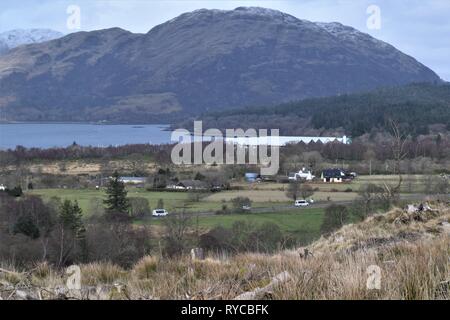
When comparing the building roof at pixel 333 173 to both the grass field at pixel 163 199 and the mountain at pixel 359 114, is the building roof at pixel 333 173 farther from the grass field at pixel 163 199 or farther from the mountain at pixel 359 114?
the mountain at pixel 359 114

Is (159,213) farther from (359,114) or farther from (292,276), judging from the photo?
(359,114)

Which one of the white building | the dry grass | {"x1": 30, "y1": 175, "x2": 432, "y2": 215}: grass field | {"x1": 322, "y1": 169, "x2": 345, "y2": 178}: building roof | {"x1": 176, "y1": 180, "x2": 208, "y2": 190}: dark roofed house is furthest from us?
{"x1": 322, "y1": 169, "x2": 345, "y2": 178}: building roof

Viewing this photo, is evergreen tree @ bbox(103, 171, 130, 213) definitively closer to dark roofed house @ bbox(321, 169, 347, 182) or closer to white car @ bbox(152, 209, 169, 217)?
white car @ bbox(152, 209, 169, 217)

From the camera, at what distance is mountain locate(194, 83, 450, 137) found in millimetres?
126750

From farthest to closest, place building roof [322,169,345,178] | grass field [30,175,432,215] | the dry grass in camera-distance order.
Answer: building roof [322,169,345,178]
grass field [30,175,432,215]
the dry grass

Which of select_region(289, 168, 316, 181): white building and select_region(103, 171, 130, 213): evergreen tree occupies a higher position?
select_region(289, 168, 316, 181): white building

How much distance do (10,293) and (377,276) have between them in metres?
2.72

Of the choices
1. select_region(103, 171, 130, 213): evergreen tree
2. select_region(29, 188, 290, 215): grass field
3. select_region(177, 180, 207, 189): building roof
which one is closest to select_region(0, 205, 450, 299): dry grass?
select_region(29, 188, 290, 215): grass field

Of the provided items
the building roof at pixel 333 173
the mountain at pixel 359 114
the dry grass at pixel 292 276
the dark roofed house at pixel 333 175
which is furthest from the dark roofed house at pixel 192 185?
the mountain at pixel 359 114

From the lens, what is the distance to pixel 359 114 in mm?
141500

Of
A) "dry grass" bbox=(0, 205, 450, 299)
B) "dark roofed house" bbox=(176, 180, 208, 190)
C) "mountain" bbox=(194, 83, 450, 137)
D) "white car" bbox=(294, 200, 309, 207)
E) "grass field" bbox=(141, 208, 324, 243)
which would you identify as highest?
"mountain" bbox=(194, 83, 450, 137)

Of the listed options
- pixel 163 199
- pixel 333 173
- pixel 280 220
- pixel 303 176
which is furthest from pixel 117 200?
pixel 333 173

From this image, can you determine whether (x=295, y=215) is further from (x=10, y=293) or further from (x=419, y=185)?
(x=10, y=293)

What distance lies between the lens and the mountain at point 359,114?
416 ft
